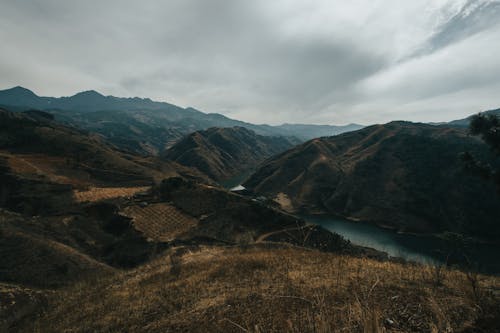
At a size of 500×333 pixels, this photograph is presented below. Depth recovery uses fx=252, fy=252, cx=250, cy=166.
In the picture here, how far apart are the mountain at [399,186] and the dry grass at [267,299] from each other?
293ft

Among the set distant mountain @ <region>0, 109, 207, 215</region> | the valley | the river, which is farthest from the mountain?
distant mountain @ <region>0, 109, 207, 215</region>

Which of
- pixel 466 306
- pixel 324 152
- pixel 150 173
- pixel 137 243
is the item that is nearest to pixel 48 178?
pixel 150 173

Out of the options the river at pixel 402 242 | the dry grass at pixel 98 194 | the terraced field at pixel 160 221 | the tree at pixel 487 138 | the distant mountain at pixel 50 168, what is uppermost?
the tree at pixel 487 138

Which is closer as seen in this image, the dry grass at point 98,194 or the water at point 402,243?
the dry grass at point 98,194

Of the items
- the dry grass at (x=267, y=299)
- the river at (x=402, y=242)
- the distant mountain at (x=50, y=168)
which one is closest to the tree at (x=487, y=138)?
the dry grass at (x=267, y=299)

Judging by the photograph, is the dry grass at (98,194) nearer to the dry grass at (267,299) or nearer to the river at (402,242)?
the dry grass at (267,299)

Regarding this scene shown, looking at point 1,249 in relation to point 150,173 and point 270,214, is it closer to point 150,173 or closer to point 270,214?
point 270,214

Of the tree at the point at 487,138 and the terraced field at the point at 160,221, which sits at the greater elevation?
the tree at the point at 487,138

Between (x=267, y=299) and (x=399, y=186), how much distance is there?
456ft

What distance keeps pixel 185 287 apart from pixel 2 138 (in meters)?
182

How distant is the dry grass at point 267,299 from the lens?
5.29m

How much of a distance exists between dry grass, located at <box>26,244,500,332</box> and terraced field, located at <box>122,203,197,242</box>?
5231cm

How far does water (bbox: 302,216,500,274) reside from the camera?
73769 millimetres

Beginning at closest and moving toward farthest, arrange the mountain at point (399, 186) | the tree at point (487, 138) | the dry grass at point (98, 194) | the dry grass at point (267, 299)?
1. the dry grass at point (267, 299)
2. the tree at point (487, 138)
3. the dry grass at point (98, 194)
4. the mountain at point (399, 186)
